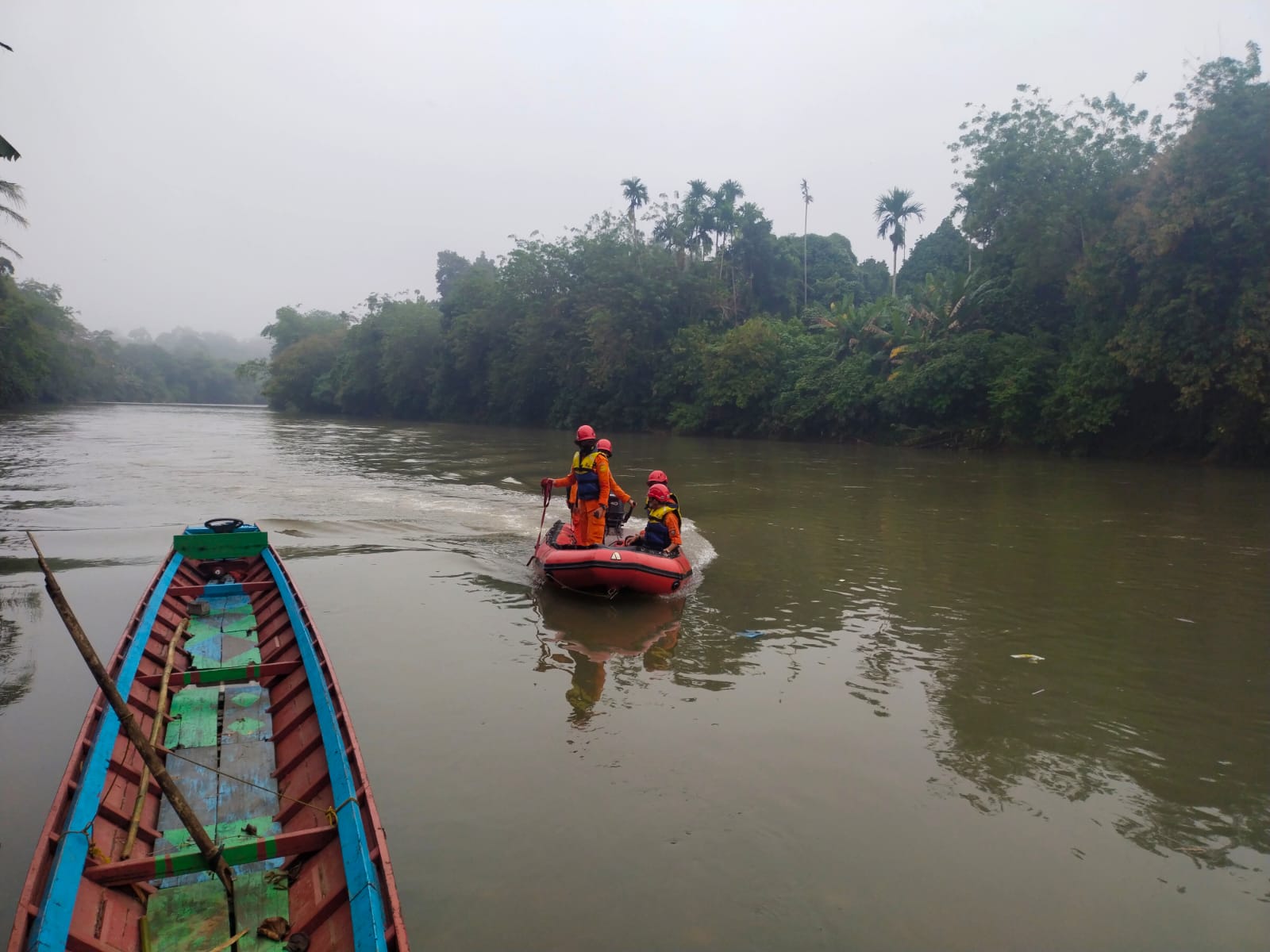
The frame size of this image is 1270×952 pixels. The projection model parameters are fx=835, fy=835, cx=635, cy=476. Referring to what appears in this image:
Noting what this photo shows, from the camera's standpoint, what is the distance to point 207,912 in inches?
130

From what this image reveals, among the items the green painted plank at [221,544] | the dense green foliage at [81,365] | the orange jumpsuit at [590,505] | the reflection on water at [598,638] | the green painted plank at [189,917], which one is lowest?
the green painted plank at [189,917]

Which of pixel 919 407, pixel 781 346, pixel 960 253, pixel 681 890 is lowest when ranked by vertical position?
pixel 681 890

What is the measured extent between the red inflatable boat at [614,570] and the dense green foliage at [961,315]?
1843cm

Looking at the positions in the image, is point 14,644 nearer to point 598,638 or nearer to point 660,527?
point 598,638

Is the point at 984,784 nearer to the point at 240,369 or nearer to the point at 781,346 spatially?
the point at 781,346

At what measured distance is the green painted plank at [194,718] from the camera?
4688 mm

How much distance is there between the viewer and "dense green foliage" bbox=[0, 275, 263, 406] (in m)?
42.1

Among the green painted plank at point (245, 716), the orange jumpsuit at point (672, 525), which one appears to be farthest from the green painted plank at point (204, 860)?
the orange jumpsuit at point (672, 525)

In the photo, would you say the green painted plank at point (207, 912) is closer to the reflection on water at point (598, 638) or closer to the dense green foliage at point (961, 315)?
the reflection on water at point (598, 638)

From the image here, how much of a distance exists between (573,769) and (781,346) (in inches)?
1241

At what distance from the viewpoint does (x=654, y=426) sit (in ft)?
132

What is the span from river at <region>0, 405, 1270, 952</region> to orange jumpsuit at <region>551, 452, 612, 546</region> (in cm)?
75

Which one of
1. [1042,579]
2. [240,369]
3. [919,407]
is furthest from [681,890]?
[240,369]

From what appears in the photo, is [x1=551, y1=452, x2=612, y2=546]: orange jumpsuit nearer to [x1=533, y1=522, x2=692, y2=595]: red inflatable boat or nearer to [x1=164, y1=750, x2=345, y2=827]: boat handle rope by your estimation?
[x1=533, y1=522, x2=692, y2=595]: red inflatable boat
